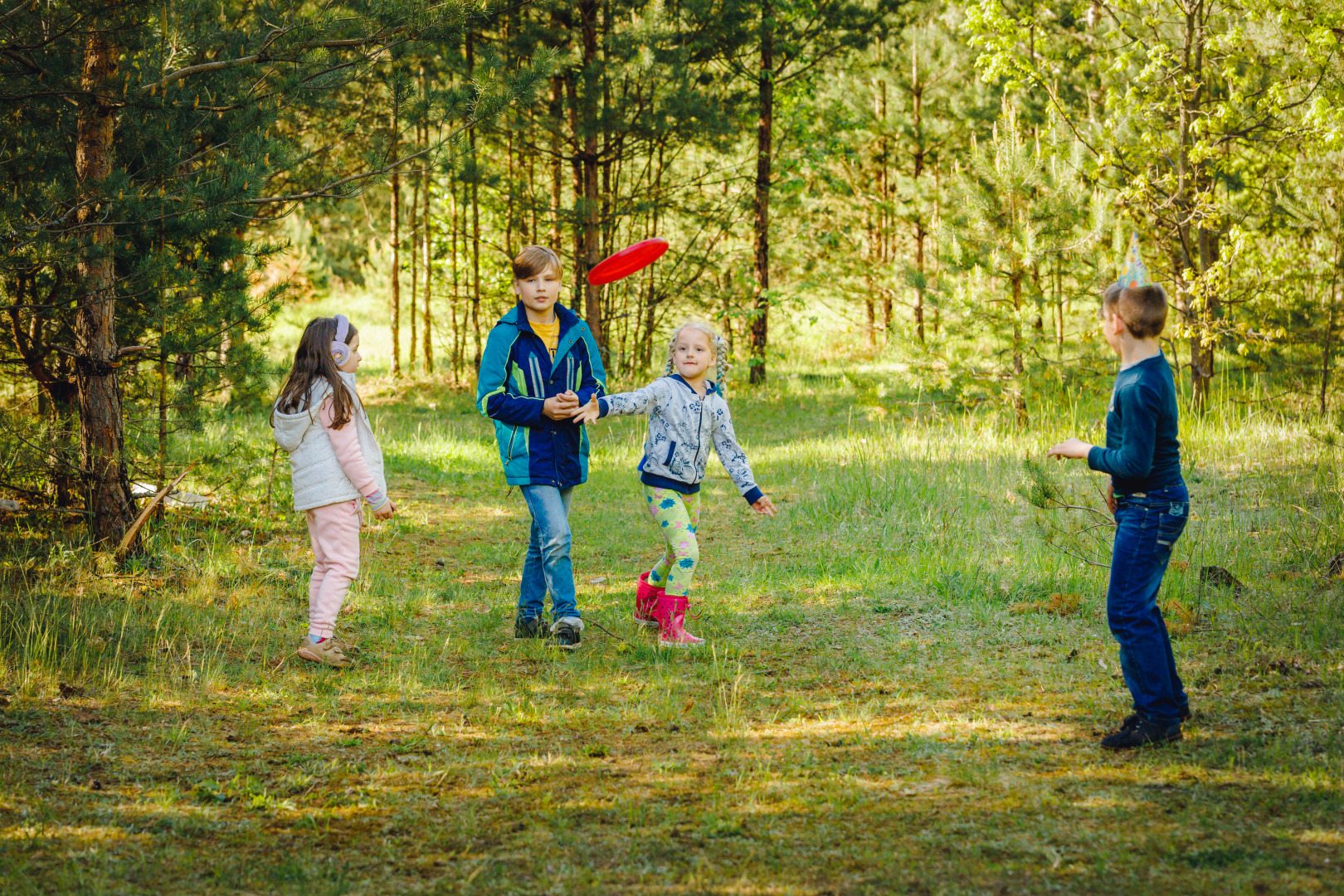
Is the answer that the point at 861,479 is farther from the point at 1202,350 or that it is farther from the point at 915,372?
the point at 1202,350

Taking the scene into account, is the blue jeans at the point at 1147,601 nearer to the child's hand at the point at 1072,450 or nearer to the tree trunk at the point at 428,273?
the child's hand at the point at 1072,450

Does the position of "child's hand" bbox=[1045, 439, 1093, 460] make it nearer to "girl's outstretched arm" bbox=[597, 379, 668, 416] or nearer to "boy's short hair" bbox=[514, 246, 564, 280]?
"girl's outstretched arm" bbox=[597, 379, 668, 416]

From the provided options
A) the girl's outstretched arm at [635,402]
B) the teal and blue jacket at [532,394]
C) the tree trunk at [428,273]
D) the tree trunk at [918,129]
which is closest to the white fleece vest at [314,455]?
the teal and blue jacket at [532,394]

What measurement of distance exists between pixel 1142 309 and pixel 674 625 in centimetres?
269

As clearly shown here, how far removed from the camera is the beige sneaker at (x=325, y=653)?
4879 mm

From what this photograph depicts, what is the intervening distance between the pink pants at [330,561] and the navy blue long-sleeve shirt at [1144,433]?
11.1 ft

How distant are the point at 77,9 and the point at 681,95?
363 inches

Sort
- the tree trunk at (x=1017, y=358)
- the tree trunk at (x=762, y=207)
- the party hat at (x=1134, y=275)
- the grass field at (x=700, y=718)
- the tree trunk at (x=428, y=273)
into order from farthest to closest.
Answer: the tree trunk at (x=428, y=273) < the tree trunk at (x=762, y=207) < the tree trunk at (x=1017, y=358) < the party hat at (x=1134, y=275) < the grass field at (x=700, y=718)

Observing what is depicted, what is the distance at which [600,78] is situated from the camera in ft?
44.7

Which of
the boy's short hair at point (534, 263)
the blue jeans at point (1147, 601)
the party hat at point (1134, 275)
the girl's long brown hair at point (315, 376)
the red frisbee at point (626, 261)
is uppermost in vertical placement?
the red frisbee at point (626, 261)

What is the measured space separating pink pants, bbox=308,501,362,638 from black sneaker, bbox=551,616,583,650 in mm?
1051

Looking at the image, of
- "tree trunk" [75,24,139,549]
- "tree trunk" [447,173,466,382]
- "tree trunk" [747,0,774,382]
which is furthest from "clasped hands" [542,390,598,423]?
"tree trunk" [447,173,466,382]

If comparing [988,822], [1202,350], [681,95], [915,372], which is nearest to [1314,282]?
[1202,350]

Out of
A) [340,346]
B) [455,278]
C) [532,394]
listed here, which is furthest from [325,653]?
[455,278]
